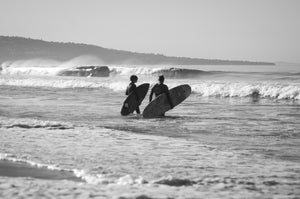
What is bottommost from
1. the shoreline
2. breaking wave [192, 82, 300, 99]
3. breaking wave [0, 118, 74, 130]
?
the shoreline

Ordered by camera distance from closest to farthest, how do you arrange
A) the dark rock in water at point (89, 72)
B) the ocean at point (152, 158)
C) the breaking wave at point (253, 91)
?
the ocean at point (152, 158), the breaking wave at point (253, 91), the dark rock in water at point (89, 72)

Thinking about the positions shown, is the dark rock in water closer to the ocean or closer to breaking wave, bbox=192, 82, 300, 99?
breaking wave, bbox=192, 82, 300, 99

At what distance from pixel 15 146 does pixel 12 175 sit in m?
2.35

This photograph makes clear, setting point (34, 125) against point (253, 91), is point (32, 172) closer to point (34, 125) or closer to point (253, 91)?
point (34, 125)

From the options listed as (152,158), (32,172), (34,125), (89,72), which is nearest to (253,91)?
(34,125)

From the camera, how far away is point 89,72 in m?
70.6

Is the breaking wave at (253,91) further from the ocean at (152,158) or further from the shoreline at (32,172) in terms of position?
the shoreline at (32,172)

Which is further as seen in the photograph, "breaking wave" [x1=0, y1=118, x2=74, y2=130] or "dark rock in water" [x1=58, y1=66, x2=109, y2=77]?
"dark rock in water" [x1=58, y1=66, x2=109, y2=77]

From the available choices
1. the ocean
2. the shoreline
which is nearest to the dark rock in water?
the ocean

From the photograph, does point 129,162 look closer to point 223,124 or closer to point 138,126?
point 138,126

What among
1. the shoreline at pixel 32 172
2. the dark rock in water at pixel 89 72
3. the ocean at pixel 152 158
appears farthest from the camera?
the dark rock in water at pixel 89 72

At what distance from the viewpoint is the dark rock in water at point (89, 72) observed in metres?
69.3

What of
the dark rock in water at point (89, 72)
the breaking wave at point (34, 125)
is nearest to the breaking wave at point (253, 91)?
the breaking wave at point (34, 125)

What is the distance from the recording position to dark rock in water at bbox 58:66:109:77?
227 feet
